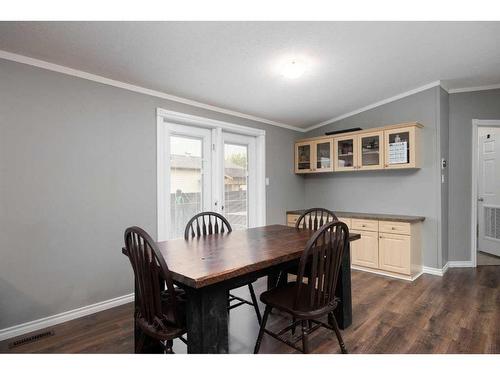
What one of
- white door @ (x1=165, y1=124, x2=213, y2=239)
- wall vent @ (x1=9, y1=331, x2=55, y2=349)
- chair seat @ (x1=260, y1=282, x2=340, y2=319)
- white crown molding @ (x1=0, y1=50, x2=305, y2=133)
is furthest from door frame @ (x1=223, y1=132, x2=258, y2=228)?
wall vent @ (x1=9, y1=331, x2=55, y2=349)

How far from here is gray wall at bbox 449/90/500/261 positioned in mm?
3814

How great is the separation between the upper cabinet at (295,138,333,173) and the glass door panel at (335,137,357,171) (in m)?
0.10

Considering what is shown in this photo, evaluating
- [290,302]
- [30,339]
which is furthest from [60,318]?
[290,302]

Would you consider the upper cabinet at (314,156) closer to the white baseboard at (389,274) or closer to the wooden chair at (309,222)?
the white baseboard at (389,274)

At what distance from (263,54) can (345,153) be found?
2.28 m

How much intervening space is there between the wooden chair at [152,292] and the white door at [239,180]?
7.08 ft

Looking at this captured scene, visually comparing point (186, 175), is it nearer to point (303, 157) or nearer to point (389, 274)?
point (303, 157)

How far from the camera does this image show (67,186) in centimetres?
242

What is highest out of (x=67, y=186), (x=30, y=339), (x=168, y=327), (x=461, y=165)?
(x=461, y=165)

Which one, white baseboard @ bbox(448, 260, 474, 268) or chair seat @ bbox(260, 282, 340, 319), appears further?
white baseboard @ bbox(448, 260, 474, 268)

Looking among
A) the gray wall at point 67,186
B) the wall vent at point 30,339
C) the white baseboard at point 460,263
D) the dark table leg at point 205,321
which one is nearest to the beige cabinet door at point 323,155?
the white baseboard at point 460,263

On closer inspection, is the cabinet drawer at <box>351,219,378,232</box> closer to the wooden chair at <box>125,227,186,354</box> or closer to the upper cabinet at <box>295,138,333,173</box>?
the upper cabinet at <box>295,138,333,173</box>
